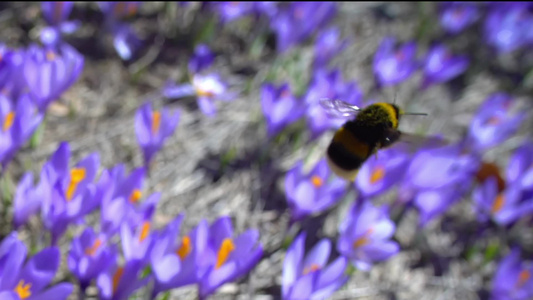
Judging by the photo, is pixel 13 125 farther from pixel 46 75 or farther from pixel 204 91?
pixel 204 91

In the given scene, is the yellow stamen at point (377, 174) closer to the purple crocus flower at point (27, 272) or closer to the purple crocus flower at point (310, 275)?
the purple crocus flower at point (310, 275)

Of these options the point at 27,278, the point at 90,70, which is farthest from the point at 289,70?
the point at 27,278

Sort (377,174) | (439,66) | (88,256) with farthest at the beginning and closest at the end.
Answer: (439,66)
(377,174)
(88,256)

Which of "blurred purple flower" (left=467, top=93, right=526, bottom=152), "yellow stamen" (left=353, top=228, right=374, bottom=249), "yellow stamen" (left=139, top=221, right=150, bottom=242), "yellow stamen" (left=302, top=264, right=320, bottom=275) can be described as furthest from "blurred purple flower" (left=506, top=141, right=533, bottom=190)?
"yellow stamen" (left=139, top=221, right=150, bottom=242)

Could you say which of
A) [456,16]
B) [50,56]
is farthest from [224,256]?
[456,16]

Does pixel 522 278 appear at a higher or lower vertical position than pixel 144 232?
lower

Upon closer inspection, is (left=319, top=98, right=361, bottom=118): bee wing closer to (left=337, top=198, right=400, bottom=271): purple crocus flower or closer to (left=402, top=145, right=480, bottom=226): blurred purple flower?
(left=337, top=198, right=400, bottom=271): purple crocus flower
